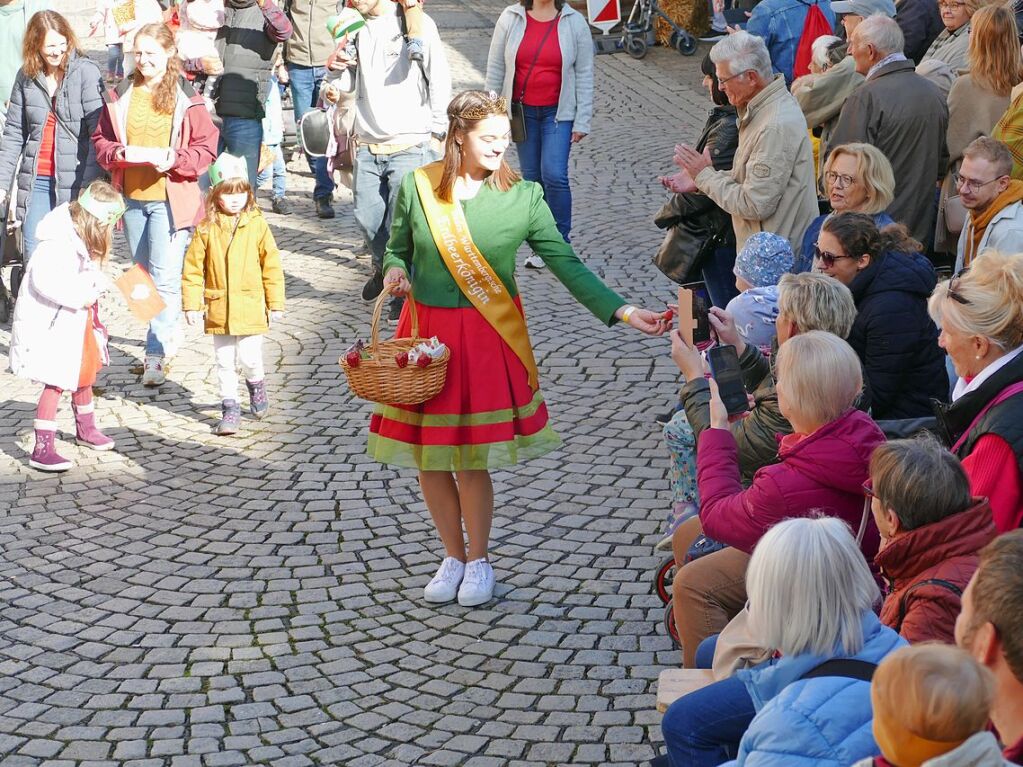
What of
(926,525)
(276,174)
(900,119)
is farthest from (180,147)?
(926,525)

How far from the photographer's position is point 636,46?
17719mm

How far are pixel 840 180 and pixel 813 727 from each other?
11.9ft

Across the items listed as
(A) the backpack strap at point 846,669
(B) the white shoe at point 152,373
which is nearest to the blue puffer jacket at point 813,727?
(A) the backpack strap at point 846,669

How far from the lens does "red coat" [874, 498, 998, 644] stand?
3502mm

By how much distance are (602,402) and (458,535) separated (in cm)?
229

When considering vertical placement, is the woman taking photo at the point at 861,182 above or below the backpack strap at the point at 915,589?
above

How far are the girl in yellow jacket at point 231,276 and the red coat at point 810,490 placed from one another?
387 cm

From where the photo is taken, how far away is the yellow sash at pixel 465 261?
5.41 meters

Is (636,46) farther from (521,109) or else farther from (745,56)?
(745,56)

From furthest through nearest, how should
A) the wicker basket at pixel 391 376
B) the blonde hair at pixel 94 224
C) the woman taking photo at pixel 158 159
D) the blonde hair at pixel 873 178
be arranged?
the woman taking photo at pixel 158 159, the blonde hair at pixel 94 224, the blonde hair at pixel 873 178, the wicker basket at pixel 391 376

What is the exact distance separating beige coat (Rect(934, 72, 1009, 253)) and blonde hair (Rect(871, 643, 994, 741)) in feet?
17.3

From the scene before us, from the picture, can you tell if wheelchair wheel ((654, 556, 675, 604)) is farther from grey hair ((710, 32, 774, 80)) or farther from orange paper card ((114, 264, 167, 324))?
orange paper card ((114, 264, 167, 324))

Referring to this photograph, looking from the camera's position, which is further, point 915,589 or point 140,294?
point 140,294

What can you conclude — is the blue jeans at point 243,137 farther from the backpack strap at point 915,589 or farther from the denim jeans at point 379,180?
the backpack strap at point 915,589
